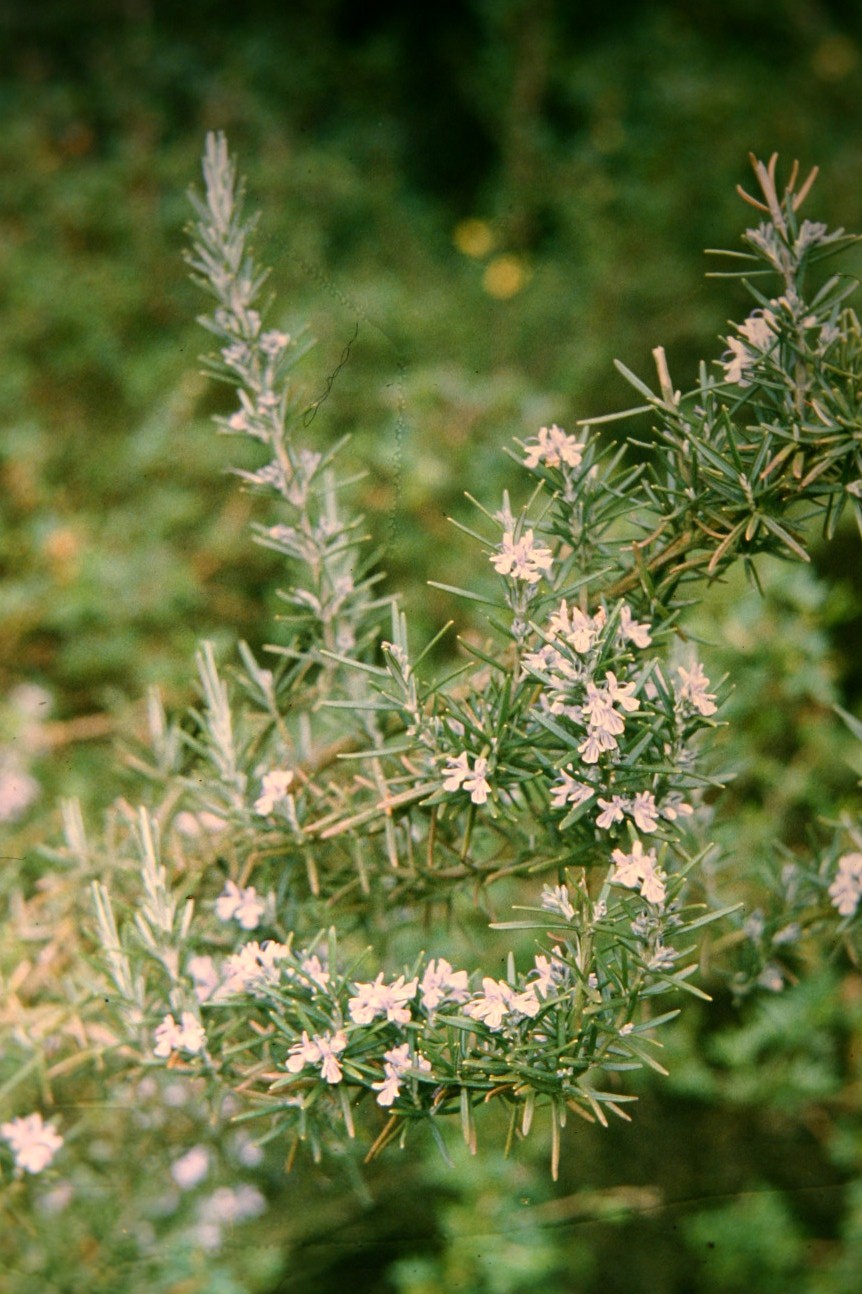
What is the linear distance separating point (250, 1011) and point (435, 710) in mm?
312

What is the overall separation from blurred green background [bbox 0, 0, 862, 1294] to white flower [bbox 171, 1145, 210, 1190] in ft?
0.11

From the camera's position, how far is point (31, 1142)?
923 mm

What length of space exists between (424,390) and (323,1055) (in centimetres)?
173

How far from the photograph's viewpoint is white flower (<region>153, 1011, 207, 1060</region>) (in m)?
0.80

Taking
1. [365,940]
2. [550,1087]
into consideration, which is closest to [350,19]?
[365,940]

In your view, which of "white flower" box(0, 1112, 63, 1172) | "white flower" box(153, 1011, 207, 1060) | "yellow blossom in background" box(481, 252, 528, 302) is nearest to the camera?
"white flower" box(153, 1011, 207, 1060)

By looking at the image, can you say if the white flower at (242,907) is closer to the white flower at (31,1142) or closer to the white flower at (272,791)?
the white flower at (272,791)

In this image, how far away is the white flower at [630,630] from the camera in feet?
2.42

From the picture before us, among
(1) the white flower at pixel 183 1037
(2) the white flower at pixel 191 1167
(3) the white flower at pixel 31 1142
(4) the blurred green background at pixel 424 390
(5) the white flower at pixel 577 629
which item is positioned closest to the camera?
(5) the white flower at pixel 577 629

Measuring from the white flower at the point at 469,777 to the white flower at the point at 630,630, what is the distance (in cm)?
14

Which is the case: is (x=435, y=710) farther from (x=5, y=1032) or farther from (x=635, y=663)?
(x=5, y=1032)

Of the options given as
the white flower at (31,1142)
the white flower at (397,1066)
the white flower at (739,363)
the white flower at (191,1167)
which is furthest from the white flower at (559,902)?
the white flower at (191,1167)

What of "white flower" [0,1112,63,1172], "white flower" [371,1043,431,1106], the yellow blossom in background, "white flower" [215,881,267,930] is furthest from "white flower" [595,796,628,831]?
the yellow blossom in background

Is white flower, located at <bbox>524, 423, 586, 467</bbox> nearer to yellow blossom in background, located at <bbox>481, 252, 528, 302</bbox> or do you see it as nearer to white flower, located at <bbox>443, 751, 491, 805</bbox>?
white flower, located at <bbox>443, 751, 491, 805</bbox>
